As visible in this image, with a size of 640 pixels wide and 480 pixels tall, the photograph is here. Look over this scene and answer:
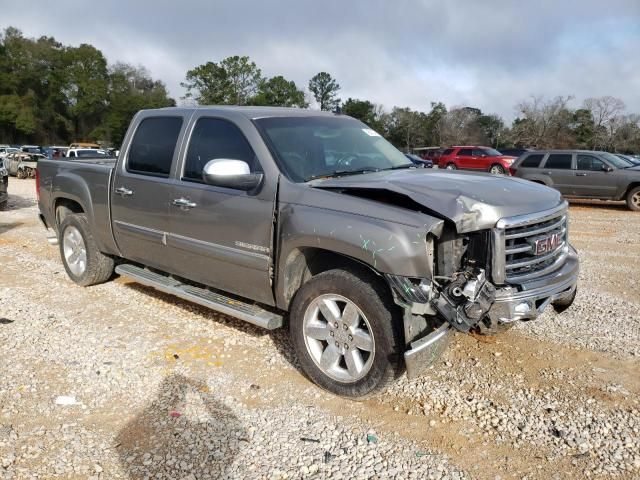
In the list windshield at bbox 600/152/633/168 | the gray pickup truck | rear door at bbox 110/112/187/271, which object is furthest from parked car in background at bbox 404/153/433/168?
windshield at bbox 600/152/633/168

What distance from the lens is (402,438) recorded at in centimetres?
307

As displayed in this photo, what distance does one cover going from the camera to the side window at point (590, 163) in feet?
47.5

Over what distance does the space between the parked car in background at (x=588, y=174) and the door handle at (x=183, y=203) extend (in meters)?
13.1

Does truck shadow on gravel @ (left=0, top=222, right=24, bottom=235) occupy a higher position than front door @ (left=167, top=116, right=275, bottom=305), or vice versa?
front door @ (left=167, top=116, right=275, bottom=305)

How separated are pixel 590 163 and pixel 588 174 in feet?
1.21

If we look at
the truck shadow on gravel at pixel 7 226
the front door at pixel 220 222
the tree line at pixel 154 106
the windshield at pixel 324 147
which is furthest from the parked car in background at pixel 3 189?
the tree line at pixel 154 106

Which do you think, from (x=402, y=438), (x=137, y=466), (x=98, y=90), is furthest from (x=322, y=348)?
(x=98, y=90)

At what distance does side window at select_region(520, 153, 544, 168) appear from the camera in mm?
15672

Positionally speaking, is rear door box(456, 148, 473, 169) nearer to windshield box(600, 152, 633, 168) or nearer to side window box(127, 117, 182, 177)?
windshield box(600, 152, 633, 168)

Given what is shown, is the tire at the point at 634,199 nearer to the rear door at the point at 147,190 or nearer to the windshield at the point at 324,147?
the windshield at the point at 324,147

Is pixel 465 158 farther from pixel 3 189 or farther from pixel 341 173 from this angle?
pixel 341 173

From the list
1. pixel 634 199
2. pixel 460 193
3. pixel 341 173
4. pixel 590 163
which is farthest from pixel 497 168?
pixel 460 193

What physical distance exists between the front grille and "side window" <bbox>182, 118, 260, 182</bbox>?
6.31 ft

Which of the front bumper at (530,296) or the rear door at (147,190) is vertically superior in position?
the rear door at (147,190)
